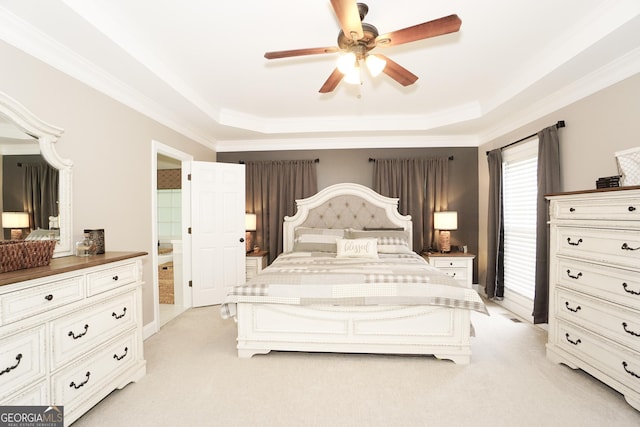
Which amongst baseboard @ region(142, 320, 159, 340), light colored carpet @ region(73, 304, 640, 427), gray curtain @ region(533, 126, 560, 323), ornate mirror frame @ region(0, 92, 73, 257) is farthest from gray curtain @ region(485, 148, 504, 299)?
ornate mirror frame @ region(0, 92, 73, 257)

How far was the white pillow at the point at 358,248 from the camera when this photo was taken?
353 centimetres

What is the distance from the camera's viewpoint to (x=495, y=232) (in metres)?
3.94

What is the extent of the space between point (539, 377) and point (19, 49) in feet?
14.4

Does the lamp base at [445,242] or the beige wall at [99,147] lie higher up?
the beige wall at [99,147]

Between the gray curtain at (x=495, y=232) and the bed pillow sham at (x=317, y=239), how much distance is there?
208cm

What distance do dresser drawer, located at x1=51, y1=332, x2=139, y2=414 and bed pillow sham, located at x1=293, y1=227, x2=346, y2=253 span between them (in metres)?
2.21

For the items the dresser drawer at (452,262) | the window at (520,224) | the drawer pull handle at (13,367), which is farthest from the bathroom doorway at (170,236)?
the window at (520,224)

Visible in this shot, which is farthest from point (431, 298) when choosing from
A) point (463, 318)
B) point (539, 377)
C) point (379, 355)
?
point (539, 377)

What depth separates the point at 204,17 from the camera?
2062mm

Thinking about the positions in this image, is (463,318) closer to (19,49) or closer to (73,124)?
(73,124)

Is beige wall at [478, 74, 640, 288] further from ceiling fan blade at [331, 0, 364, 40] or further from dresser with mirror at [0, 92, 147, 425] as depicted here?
dresser with mirror at [0, 92, 147, 425]

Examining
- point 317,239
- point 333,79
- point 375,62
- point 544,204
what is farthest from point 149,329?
point 544,204

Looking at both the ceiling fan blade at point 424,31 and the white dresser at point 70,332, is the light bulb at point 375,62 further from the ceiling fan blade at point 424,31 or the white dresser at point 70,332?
the white dresser at point 70,332

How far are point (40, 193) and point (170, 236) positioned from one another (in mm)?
3924
